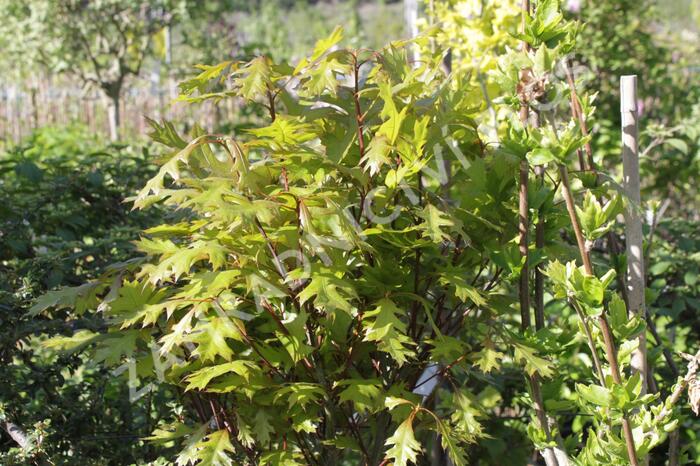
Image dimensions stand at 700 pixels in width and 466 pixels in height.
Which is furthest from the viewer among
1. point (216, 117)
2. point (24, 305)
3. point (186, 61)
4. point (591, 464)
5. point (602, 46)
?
point (186, 61)

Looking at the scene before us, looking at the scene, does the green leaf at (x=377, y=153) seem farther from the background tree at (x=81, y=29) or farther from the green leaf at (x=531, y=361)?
the background tree at (x=81, y=29)

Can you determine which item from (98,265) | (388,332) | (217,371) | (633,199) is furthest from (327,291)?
(98,265)

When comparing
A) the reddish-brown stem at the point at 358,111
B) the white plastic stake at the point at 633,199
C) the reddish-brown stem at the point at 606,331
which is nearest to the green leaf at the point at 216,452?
the reddish-brown stem at the point at 358,111

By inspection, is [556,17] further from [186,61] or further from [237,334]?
[186,61]

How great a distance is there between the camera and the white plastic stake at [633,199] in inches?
65.4

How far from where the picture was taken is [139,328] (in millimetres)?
1752

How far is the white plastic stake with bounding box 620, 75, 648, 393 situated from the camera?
1660mm

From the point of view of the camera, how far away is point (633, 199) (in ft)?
5.40

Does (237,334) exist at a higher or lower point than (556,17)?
lower

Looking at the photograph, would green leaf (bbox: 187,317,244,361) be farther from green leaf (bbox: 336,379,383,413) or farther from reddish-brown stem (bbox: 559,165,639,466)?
reddish-brown stem (bbox: 559,165,639,466)

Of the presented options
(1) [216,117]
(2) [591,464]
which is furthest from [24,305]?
(1) [216,117]

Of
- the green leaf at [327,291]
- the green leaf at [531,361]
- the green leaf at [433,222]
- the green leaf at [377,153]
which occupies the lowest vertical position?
the green leaf at [531,361]

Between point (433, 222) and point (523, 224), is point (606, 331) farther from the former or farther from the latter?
point (433, 222)

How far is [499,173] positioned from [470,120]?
0.13 meters
